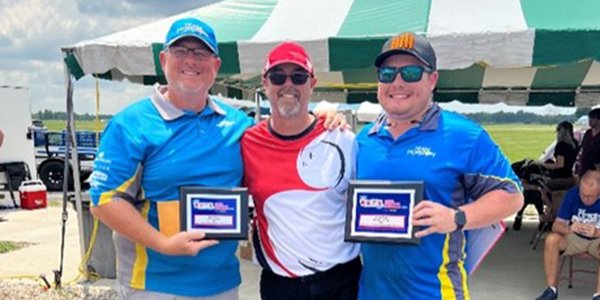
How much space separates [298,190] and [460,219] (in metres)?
0.63

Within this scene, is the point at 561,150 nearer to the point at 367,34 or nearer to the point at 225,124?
the point at 367,34

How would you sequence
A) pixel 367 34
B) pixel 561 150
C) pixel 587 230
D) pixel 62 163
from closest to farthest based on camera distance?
1. pixel 367 34
2. pixel 587 230
3. pixel 561 150
4. pixel 62 163

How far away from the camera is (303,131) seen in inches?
85.7

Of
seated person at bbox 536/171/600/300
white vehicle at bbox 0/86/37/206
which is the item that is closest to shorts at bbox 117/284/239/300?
seated person at bbox 536/171/600/300

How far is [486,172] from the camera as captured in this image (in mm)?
1931

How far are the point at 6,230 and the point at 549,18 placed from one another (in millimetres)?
7969

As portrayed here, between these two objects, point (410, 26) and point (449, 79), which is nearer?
point (410, 26)

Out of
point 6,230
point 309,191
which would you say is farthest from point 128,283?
point 6,230

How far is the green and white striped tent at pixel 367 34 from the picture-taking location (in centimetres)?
385

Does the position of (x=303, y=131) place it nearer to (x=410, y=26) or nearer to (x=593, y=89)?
(x=410, y=26)

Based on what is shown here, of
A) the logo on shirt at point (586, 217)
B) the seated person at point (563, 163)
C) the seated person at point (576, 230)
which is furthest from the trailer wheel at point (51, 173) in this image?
the logo on shirt at point (586, 217)

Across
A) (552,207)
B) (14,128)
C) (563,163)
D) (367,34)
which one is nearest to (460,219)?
(367,34)

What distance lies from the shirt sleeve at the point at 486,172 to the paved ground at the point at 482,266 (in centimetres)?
315

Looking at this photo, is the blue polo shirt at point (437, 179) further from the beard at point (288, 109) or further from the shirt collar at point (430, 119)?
the beard at point (288, 109)
